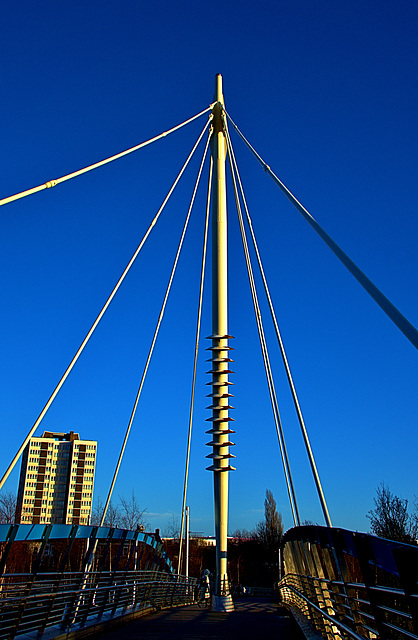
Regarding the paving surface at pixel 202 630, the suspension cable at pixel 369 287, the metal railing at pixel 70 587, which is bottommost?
the paving surface at pixel 202 630

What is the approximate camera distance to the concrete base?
1502 cm

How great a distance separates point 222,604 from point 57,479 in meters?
86.7

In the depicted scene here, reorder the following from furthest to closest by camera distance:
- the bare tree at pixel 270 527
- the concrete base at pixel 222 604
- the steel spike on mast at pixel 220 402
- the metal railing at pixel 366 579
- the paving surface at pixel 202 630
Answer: the bare tree at pixel 270 527, the steel spike on mast at pixel 220 402, the concrete base at pixel 222 604, the paving surface at pixel 202 630, the metal railing at pixel 366 579

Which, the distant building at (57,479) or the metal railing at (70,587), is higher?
the distant building at (57,479)

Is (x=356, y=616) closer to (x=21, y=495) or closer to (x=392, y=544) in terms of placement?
(x=392, y=544)

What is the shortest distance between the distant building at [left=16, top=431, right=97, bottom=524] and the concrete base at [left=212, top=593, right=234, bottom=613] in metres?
80.7

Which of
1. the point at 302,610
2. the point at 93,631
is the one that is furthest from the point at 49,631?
the point at 302,610

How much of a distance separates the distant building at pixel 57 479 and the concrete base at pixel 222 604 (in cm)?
8066

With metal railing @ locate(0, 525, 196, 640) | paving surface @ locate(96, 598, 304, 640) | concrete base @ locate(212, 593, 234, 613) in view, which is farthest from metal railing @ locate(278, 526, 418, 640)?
concrete base @ locate(212, 593, 234, 613)

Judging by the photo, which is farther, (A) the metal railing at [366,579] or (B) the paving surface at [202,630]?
(B) the paving surface at [202,630]

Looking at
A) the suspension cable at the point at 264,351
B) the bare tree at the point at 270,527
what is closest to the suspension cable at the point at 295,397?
the suspension cable at the point at 264,351

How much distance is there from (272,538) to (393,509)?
48451 mm

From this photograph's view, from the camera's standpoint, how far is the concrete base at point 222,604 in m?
15.0

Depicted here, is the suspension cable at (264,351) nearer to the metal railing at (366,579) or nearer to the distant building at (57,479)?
the metal railing at (366,579)
